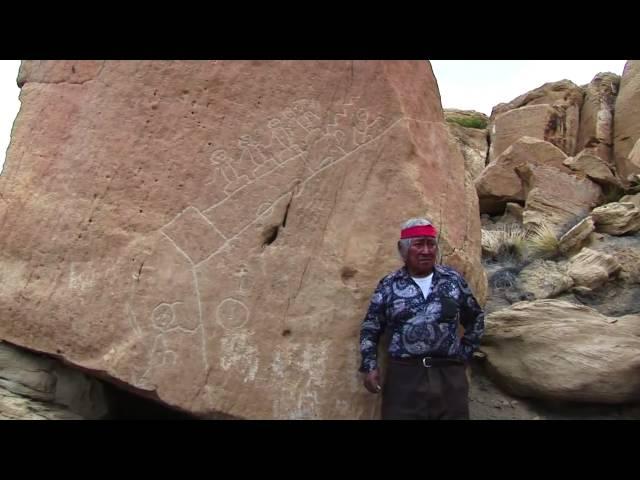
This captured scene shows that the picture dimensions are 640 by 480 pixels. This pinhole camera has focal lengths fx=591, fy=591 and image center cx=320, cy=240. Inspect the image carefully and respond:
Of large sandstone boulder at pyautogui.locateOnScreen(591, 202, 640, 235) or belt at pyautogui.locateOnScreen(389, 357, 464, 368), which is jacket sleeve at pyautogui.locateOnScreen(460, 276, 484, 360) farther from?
large sandstone boulder at pyautogui.locateOnScreen(591, 202, 640, 235)

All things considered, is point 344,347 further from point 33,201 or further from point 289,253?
point 33,201

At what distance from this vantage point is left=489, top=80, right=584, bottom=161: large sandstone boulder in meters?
12.6

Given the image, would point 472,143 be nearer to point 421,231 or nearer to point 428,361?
point 421,231

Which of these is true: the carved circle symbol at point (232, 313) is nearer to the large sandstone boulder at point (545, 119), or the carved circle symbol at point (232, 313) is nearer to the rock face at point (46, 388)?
the rock face at point (46, 388)

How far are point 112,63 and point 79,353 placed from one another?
187 centimetres

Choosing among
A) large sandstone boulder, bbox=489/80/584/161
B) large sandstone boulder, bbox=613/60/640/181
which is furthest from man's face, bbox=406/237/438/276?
large sandstone boulder, bbox=489/80/584/161

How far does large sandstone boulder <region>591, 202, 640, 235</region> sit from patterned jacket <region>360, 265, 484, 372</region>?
438cm

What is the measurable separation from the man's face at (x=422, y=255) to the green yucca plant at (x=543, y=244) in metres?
3.96

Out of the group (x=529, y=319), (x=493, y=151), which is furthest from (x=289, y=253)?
(x=493, y=151)

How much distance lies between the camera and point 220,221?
364 centimetres

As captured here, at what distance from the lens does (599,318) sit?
428 centimetres

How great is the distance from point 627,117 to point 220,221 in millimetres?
11077

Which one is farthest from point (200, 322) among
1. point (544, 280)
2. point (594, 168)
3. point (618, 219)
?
point (594, 168)

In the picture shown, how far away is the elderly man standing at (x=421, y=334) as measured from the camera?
10.2ft
